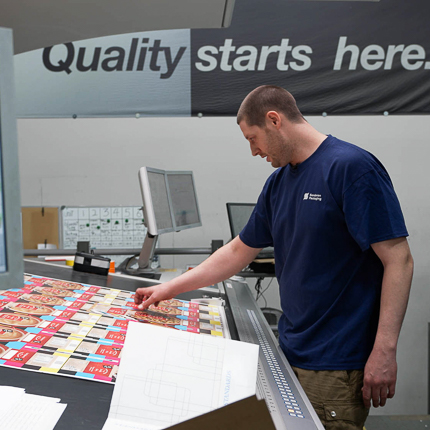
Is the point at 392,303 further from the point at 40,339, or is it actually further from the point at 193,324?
the point at 40,339

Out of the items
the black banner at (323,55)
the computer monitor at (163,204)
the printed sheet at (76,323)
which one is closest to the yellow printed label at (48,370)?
the printed sheet at (76,323)

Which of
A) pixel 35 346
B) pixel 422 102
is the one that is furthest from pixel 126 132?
pixel 35 346

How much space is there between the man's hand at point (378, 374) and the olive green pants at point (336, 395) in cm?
4

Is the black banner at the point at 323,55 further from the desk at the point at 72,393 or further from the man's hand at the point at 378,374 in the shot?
the desk at the point at 72,393

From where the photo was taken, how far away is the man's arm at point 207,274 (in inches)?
51.0

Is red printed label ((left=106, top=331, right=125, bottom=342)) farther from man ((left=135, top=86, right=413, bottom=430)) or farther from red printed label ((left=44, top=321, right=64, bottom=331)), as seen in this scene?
man ((left=135, top=86, right=413, bottom=430))

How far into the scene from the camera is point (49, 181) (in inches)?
137

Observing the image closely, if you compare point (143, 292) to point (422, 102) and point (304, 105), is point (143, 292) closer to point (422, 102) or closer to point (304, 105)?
point (304, 105)

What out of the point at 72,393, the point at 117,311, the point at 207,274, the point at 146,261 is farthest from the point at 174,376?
the point at 146,261

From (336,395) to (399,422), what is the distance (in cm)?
232

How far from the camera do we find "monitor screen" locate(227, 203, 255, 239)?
2.61m

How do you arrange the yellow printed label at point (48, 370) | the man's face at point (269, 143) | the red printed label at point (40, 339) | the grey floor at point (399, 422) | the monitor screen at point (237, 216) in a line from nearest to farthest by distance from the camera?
the yellow printed label at point (48, 370) → the red printed label at point (40, 339) → the man's face at point (269, 143) → the monitor screen at point (237, 216) → the grey floor at point (399, 422)

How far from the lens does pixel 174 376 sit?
0.68 meters

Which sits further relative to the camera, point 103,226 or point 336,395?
point 103,226
